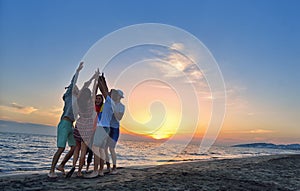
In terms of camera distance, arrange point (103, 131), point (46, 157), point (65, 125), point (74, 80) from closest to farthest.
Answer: point (65, 125), point (74, 80), point (103, 131), point (46, 157)

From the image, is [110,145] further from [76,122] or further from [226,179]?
[226,179]

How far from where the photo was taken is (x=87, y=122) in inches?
239

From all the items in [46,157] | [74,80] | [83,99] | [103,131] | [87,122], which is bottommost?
[46,157]

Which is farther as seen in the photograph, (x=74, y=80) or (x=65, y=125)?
(x=74, y=80)

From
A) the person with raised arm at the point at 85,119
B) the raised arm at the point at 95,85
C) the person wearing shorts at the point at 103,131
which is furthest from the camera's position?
the raised arm at the point at 95,85

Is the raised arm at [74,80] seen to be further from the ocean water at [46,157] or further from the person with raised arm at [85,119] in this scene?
the ocean water at [46,157]

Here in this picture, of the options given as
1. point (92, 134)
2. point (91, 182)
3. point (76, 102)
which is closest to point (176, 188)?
point (91, 182)

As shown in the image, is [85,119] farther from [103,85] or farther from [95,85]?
[103,85]

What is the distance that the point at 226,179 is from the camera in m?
6.38

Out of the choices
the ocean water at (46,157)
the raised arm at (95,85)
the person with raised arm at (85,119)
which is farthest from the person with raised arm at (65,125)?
the ocean water at (46,157)

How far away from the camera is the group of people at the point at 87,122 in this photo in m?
5.92

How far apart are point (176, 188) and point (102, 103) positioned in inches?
104

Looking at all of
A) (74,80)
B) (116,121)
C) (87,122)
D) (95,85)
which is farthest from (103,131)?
(74,80)

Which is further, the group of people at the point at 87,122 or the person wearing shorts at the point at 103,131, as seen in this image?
the person wearing shorts at the point at 103,131
